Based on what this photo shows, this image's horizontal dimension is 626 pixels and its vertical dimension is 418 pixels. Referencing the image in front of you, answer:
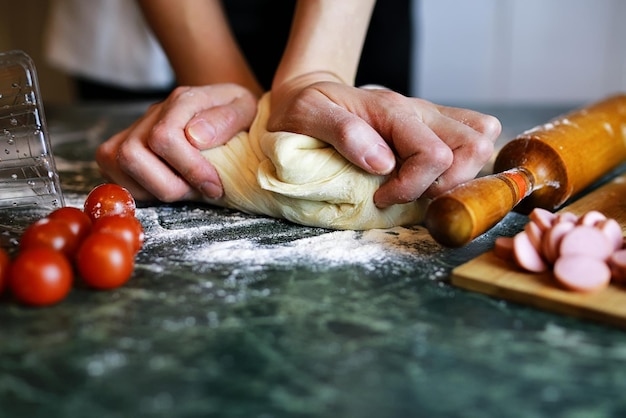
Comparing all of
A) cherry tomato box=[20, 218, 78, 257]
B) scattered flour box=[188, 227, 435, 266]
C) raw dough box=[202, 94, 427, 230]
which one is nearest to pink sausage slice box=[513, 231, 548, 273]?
scattered flour box=[188, 227, 435, 266]

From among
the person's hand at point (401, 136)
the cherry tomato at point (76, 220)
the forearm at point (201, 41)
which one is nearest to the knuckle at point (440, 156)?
the person's hand at point (401, 136)

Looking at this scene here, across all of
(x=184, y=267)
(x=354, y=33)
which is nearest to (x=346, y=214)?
(x=184, y=267)

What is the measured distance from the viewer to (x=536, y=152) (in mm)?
1189

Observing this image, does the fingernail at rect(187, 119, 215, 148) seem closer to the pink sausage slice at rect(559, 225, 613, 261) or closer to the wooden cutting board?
the wooden cutting board

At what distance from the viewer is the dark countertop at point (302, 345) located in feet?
2.10

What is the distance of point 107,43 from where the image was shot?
9.17 feet

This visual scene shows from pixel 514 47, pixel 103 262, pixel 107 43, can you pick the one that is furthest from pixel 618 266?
pixel 514 47

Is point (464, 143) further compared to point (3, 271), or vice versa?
point (464, 143)

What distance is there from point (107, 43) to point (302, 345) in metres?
2.39

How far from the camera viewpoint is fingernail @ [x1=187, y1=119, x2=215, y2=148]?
123 centimetres

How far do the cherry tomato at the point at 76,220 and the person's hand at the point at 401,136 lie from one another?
1.30ft

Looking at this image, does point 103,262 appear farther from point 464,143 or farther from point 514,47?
point 514,47

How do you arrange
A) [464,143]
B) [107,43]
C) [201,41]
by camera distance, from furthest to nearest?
[107,43] → [201,41] → [464,143]

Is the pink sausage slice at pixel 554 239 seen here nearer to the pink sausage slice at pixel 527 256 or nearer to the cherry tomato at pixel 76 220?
the pink sausage slice at pixel 527 256
